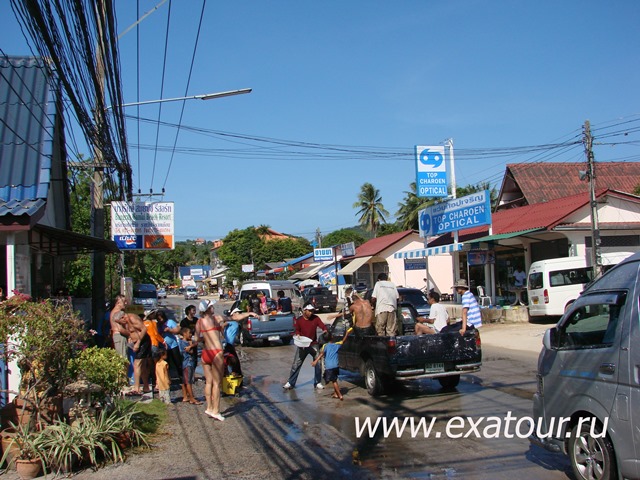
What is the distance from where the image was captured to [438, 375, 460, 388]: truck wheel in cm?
1055

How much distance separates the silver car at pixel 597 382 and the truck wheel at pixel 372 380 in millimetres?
4457

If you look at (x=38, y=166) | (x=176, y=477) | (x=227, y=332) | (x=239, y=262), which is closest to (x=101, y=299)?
(x=38, y=166)

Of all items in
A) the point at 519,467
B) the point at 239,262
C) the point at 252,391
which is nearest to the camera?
the point at 519,467

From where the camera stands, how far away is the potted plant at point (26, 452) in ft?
20.8

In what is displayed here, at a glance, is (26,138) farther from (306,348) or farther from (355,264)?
(355,264)

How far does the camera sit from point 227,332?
39.3 feet

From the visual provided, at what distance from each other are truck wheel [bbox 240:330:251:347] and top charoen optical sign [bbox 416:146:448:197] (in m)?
11.4

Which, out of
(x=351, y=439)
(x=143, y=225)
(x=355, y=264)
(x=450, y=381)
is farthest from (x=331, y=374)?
(x=355, y=264)

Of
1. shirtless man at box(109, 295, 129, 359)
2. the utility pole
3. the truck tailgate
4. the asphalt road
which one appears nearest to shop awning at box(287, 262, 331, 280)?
the utility pole

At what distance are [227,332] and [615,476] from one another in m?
8.45

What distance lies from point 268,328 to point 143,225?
18.7 ft

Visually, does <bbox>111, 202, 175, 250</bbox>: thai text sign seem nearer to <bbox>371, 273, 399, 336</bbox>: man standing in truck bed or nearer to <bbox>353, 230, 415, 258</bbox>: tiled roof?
<bbox>371, 273, 399, 336</bbox>: man standing in truck bed

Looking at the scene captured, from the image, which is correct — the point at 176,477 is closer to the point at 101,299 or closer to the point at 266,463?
the point at 266,463

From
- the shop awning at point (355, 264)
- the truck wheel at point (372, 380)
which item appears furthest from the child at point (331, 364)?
the shop awning at point (355, 264)
